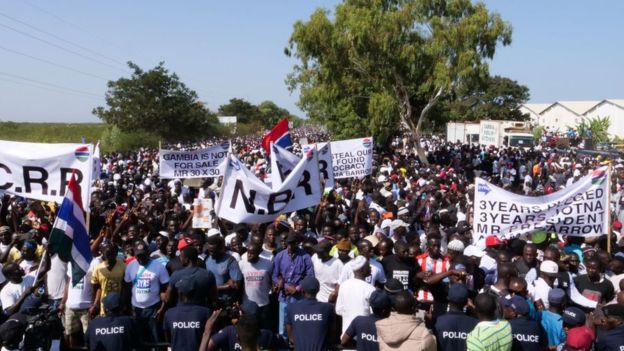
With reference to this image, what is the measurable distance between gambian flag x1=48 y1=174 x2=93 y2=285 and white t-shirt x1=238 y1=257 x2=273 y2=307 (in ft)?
5.21

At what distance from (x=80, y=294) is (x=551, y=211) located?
18.5 ft

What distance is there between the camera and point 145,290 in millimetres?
6172

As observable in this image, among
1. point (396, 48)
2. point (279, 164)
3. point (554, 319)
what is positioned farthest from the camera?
point (396, 48)

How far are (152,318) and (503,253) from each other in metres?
3.80

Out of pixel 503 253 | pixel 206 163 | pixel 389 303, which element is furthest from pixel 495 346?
pixel 206 163

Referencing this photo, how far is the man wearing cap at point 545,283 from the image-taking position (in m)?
5.77

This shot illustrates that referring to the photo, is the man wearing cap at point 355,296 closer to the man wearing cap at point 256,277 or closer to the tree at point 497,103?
the man wearing cap at point 256,277

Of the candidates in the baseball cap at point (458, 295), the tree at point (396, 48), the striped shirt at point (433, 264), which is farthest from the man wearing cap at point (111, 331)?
the tree at point (396, 48)

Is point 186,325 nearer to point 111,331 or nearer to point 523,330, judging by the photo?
point 111,331

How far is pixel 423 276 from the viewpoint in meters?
6.11

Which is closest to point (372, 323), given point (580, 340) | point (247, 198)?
point (580, 340)

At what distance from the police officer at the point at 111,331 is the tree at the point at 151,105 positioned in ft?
139

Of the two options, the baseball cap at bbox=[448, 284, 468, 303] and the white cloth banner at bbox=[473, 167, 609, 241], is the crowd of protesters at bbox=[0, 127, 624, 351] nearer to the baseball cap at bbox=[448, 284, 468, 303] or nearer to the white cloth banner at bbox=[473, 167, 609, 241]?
the baseball cap at bbox=[448, 284, 468, 303]

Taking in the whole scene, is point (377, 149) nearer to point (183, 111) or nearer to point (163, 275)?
point (183, 111)
